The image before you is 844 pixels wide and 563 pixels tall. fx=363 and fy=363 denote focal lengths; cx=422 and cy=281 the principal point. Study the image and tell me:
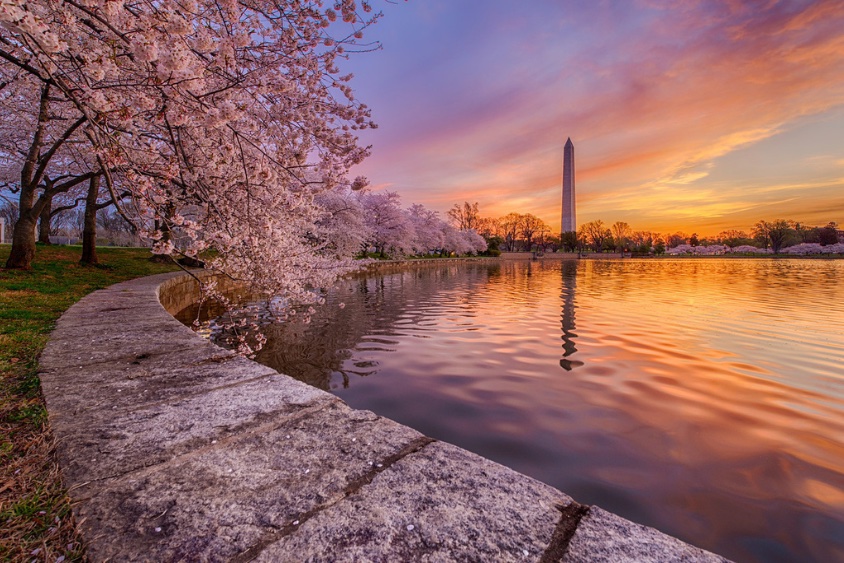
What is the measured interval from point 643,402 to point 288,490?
16.8 feet

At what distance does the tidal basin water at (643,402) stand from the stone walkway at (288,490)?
87.6 inches

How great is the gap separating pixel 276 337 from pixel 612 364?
24.2 ft

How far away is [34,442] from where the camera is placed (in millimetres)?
1959

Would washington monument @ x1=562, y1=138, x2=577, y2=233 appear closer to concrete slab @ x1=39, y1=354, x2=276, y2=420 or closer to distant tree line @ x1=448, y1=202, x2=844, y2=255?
distant tree line @ x1=448, y1=202, x2=844, y2=255

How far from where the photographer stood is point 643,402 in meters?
5.08

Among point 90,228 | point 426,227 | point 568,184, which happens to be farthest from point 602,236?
point 90,228

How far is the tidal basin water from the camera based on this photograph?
10.3ft

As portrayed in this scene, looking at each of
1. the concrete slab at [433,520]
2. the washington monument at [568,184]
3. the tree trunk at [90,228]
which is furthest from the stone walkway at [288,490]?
the washington monument at [568,184]

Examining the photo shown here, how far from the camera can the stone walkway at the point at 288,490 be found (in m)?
1.28

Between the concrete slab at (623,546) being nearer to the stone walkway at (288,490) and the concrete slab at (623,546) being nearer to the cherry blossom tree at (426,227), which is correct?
the stone walkway at (288,490)

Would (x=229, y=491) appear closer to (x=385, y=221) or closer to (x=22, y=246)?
(x=22, y=246)

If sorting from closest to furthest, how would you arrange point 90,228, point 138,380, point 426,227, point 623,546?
point 623,546 → point 138,380 → point 90,228 → point 426,227

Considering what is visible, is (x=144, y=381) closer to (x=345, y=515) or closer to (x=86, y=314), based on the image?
(x=345, y=515)

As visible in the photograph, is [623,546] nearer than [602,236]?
Yes
